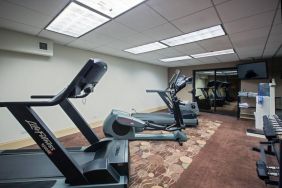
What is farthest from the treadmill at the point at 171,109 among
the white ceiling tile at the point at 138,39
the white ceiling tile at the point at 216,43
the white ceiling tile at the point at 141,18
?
the white ceiling tile at the point at 141,18

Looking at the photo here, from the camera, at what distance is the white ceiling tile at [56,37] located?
3108 millimetres

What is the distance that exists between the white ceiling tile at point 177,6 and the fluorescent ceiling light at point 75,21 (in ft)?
2.95

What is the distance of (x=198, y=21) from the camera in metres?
2.52

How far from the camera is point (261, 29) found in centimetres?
281

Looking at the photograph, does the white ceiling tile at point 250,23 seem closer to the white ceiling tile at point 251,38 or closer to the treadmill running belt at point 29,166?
the white ceiling tile at point 251,38

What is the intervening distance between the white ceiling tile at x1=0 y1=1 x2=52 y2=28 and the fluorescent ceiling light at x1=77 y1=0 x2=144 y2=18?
34.5 inches

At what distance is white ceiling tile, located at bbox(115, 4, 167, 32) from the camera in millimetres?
2186

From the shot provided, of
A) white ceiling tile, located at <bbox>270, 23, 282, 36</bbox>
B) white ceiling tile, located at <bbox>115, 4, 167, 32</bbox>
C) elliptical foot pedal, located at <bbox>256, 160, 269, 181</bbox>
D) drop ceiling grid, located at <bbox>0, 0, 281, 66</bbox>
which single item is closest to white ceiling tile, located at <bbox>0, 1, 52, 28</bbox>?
drop ceiling grid, located at <bbox>0, 0, 281, 66</bbox>

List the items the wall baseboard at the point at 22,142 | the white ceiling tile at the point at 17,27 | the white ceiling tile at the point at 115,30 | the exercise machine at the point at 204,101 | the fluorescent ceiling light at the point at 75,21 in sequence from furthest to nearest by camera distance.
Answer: the exercise machine at the point at 204,101 → the wall baseboard at the point at 22,142 → the white ceiling tile at the point at 115,30 → the white ceiling tile at the point at 17,27 → the fluorescent ceiling light at the point at 75,21

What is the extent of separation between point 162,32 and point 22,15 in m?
2.38

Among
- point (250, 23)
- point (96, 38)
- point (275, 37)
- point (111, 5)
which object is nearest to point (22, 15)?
point (96, 38)

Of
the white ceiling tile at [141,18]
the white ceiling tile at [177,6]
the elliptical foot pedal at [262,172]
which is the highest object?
the white ceiling tile at [141,18]

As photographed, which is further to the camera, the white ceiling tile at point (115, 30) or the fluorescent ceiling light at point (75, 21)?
the white ceiling tile at point (115, 30)

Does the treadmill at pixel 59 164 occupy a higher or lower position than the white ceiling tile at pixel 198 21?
lower
